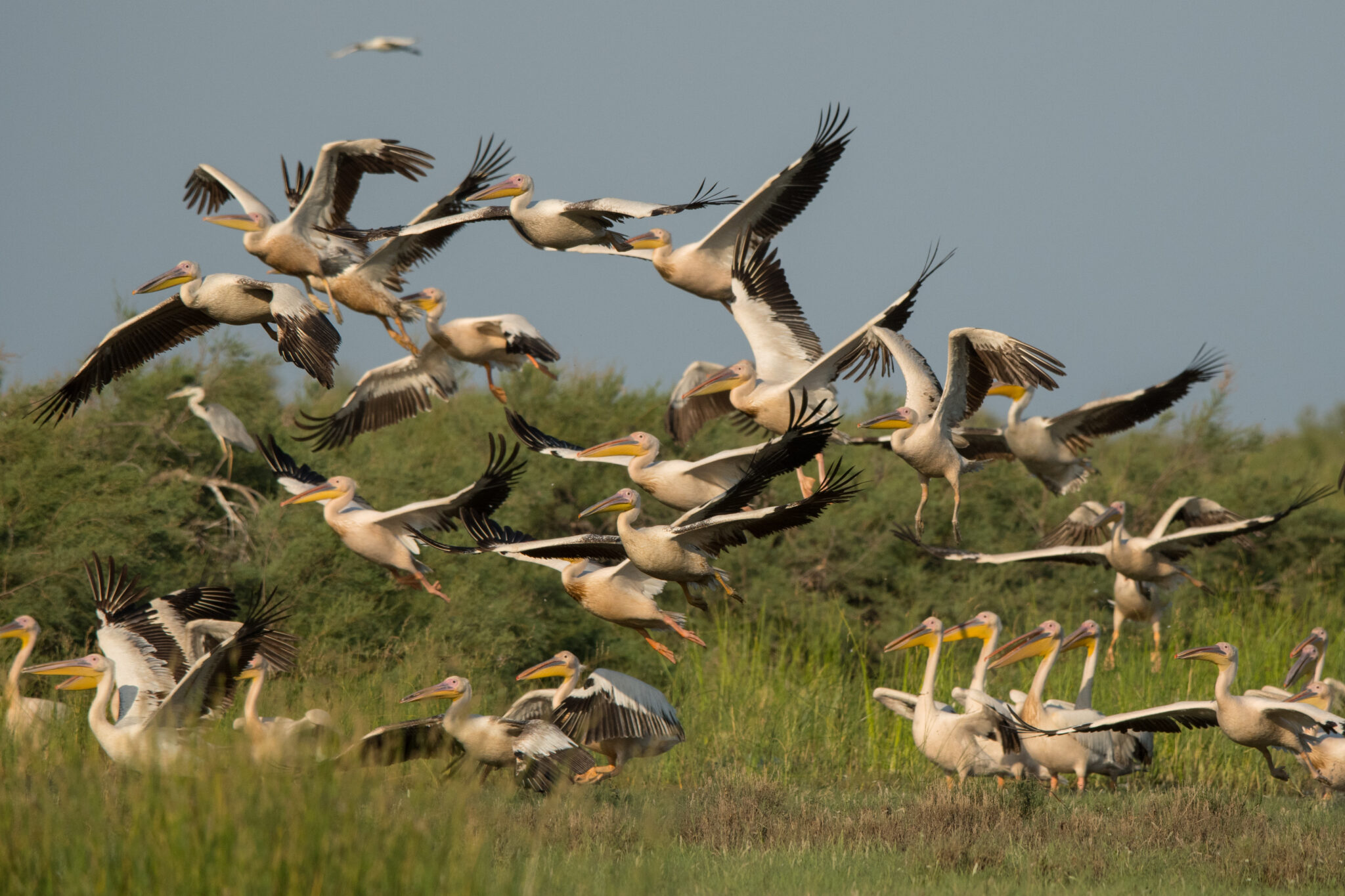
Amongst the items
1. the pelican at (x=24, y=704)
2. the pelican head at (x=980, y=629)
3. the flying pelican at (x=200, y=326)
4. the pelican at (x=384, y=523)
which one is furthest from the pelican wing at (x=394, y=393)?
the pelican head at (x=980, y=629)

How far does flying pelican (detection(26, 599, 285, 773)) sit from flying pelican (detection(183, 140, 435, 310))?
2483mm

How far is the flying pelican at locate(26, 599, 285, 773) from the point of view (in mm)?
5758

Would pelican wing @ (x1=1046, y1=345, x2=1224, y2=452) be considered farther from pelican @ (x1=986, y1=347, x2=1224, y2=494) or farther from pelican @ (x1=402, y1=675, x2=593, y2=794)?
pelican @ (x1=402, y1=675, x2=593, y2=794)

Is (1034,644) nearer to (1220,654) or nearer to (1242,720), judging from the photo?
(1220,654)

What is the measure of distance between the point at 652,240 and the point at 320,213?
2.31m

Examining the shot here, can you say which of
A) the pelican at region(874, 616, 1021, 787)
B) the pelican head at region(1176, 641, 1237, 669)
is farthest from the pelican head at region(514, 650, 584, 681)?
the pelican head at region(1176, 641, 1237, 669)

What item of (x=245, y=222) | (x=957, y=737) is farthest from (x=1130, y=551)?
(x=245, y=222)

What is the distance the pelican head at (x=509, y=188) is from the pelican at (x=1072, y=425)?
3.46 m

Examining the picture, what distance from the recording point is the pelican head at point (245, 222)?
8930 mm

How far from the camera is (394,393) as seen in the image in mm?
9984

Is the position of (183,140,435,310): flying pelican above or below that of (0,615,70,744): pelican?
above

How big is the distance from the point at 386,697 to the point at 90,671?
91.8 inches

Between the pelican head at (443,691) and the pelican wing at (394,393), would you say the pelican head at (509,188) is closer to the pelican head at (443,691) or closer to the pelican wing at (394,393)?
the pelican wing at (394,393)

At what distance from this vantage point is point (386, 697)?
405 inches
